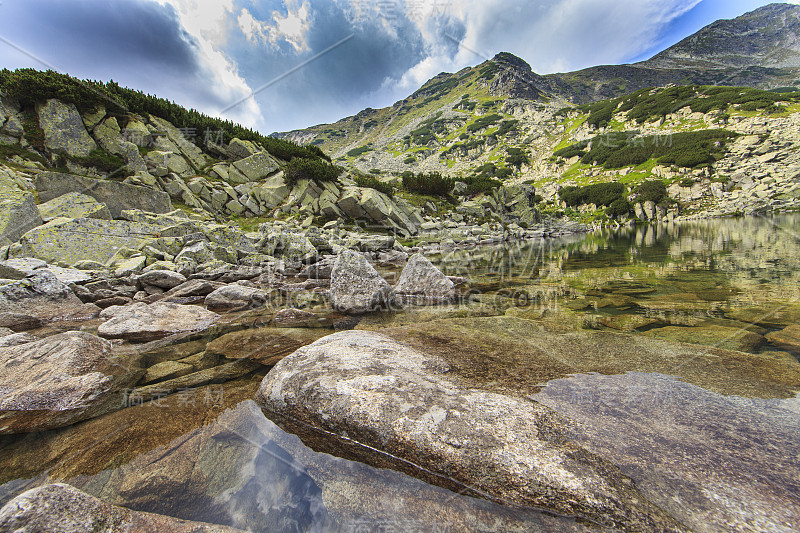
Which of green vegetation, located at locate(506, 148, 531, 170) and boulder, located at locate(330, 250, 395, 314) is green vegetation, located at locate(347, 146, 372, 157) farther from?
boulder, located at locate(330, 250, 395, 314)

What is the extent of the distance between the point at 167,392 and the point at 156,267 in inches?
360

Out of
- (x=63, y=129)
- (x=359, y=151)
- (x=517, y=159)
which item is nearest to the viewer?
(x=63, y=129)

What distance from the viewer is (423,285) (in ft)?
28.0

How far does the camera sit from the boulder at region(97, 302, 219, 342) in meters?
5.67

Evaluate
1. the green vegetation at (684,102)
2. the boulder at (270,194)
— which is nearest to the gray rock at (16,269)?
the boulder at (270,194)

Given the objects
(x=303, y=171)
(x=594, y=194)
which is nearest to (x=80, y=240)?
(x=303, y=171)

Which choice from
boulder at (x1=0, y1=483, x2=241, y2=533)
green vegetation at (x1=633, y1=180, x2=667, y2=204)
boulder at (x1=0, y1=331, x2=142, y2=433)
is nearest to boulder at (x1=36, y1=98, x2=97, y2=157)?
boulder at (x1=0, y1=331, x2=142, y2=433)

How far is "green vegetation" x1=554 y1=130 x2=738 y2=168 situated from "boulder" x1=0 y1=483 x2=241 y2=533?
91.7 meters

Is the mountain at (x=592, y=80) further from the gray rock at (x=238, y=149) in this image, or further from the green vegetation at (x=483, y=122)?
the gray rock at (x=238, y=149)

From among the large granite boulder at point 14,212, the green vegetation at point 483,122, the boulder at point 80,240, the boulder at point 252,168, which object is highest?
the green vegetation at point 483,122

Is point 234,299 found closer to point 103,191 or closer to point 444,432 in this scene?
point 444,432

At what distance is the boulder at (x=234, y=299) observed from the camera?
8.09m

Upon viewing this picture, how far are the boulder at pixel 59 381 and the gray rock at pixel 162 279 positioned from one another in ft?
18.8

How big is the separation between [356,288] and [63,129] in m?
25.4
